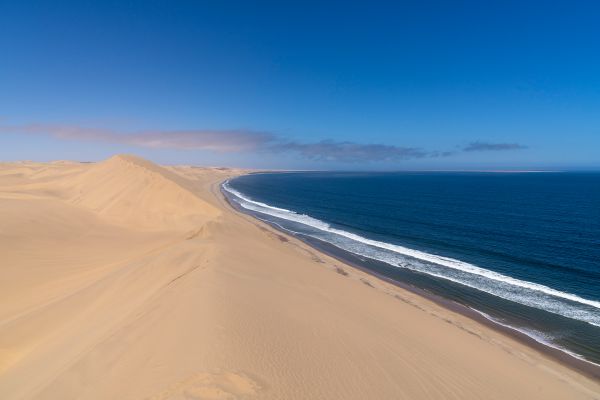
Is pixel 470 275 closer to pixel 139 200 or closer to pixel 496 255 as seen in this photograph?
pixel 496 255

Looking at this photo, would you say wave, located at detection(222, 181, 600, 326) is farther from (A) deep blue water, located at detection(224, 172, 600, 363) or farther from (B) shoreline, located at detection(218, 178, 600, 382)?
(B) shoreline, located at detection(218, 178, 600, 382)

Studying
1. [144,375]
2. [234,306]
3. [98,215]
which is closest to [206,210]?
[98,215]

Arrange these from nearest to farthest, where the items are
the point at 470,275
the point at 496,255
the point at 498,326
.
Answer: the point at 498,326 → the point at 470,275 → the point at 496,255

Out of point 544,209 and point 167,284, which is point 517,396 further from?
point 544,209

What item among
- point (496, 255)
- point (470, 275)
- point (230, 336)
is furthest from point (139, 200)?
point (496, 255)

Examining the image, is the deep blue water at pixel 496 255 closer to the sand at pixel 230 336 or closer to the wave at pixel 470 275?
the wave at pixel 470 275

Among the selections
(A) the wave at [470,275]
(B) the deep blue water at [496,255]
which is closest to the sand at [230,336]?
(B) the deep blue water at [496,255]
